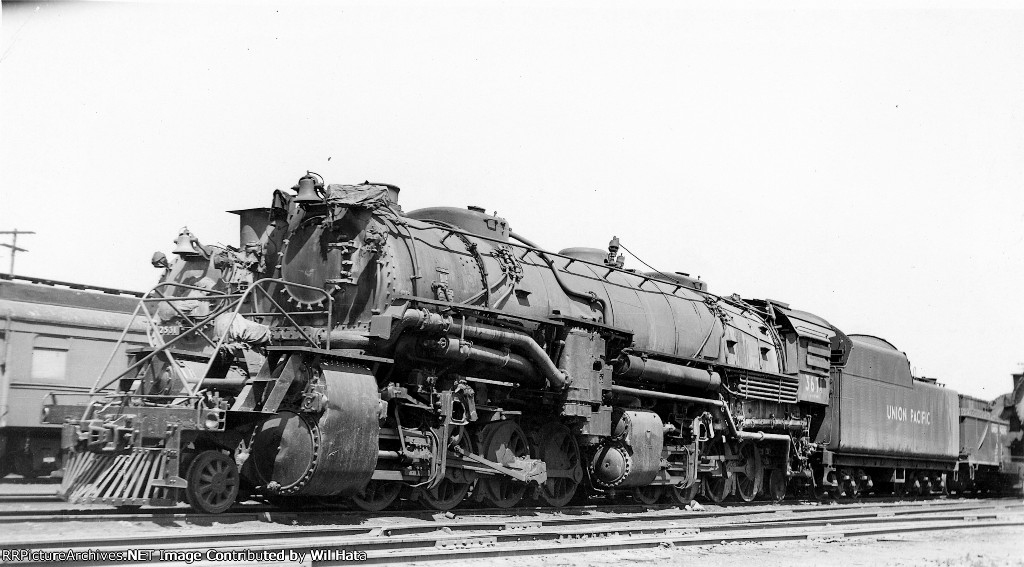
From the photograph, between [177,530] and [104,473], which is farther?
[104,473]

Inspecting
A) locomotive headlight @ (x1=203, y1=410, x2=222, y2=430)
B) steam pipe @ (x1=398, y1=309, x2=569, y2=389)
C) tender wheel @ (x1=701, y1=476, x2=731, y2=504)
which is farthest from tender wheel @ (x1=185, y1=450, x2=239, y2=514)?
tender wheel @ (x1=701, y1=476, x2=731, y2=504)

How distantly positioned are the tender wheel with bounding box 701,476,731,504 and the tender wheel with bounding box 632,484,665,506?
6.14ft

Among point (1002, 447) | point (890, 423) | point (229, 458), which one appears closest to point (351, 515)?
point (229, 458)

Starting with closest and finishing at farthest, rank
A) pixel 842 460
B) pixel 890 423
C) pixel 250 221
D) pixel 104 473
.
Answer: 1. pixel 104 473
2. pixel 250 221
3. pixel 842 460
4. pixel 890 423

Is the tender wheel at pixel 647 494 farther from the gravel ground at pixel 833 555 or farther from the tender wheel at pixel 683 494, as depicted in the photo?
the gravel ground at pixel 833 555

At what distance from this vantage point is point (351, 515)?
36.5ft

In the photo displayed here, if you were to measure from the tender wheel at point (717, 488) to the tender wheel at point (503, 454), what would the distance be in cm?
539

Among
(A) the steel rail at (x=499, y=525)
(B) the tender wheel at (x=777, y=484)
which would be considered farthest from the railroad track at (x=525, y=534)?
(B) the tender wheel at (x=777, y=484)

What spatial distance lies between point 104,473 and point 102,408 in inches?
29.7

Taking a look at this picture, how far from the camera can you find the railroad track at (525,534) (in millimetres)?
8461

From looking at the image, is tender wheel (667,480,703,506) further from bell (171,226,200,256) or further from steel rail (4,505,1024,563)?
bell (171,226,200,256)

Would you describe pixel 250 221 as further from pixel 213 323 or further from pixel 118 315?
pixel 213 323

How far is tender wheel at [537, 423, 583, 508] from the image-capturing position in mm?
14266

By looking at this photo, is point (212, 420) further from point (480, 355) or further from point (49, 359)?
point (49, 359)
